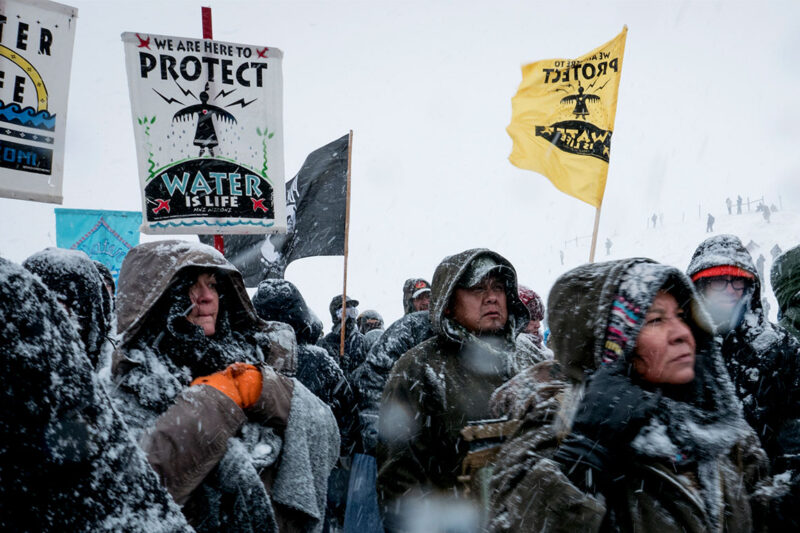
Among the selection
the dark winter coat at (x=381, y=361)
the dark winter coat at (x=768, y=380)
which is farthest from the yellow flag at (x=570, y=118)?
the dark winter coat at (x=768, y=380)

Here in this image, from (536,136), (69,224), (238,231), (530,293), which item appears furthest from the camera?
(69,224)

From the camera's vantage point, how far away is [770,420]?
2.83 metres

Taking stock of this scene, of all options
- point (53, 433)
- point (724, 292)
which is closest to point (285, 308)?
point (724, 292)

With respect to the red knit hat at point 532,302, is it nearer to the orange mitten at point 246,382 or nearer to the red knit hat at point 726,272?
the red knit hat at point 726,272

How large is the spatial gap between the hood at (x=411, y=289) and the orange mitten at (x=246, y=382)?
405 centimetres

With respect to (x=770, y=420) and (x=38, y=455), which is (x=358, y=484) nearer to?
(x=770, y=420)

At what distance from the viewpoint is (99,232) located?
8570mm

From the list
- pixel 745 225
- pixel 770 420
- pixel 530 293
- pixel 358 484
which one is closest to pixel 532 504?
pixel 770 420

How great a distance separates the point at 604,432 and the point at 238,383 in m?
1.44

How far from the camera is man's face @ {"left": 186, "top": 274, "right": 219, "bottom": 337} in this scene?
2.59m

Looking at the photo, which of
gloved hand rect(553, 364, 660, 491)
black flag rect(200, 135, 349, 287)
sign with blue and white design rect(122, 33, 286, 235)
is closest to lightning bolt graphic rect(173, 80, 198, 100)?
sign with blue and white design rect(122, 33, 286, 235)

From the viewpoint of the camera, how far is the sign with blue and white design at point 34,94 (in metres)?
3.71

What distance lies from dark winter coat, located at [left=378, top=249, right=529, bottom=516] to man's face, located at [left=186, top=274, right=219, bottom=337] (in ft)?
3.64

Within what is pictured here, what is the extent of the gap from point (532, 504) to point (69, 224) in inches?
344
